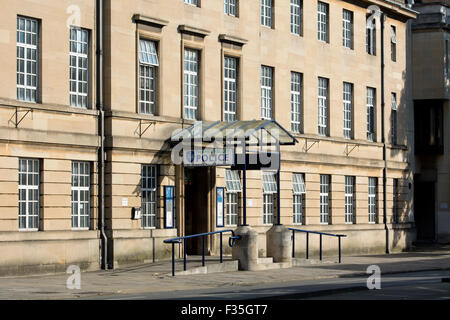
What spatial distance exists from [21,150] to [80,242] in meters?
3.47

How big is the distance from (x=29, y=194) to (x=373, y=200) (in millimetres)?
22427

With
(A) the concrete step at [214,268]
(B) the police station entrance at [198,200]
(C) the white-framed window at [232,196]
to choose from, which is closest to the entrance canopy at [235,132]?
(B) the police station entrance at [198,200]

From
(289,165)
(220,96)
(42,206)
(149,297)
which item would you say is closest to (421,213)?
(289,165)

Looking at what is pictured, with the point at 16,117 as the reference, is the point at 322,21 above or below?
above

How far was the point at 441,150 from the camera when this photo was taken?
5484 centimetres

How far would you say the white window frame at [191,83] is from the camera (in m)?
35.9

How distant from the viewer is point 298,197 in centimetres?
4250

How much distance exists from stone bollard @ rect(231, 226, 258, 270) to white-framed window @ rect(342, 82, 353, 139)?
1576 centimetres

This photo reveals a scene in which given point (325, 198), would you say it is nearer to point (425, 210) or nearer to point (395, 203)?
point (395, 203)

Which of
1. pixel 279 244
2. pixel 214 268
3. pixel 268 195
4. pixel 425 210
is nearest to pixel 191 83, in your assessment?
pixel 268 195

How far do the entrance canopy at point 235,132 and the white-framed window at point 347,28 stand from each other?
11793 mm

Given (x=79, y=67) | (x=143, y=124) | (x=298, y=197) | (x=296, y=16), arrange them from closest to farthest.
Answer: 1. (x=79, y=67)
2. (x=143, y=124)
3. (x=298, y=197)
4. (x=296, y=16)

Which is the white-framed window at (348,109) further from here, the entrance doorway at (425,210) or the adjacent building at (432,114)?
the entrance doorway at (425,210)

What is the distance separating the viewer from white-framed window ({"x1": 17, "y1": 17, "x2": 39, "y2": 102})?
29.8 meters
